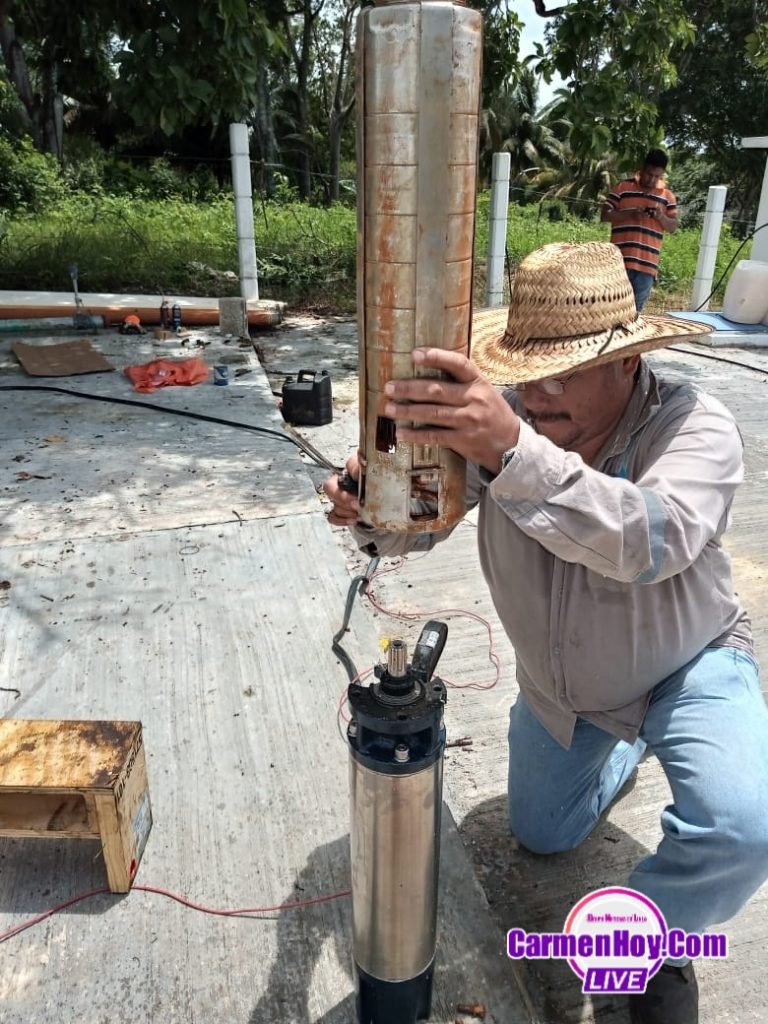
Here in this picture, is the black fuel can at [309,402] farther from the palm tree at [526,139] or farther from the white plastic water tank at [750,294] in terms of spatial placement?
the palm tree at [526,139]

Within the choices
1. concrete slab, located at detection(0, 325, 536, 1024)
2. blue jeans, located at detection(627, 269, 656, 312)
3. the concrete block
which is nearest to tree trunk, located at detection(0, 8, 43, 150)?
the concrete block

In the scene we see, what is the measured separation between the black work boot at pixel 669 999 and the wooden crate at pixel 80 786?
1244 millimetres

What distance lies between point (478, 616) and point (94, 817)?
5.79 feet

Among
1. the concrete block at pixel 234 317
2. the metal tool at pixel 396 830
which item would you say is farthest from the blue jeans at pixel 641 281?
the metal tool at pixel 396 830

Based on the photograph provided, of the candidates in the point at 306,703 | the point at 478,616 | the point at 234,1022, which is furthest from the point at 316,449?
the point at 234,1022

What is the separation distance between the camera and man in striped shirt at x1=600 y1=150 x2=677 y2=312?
238 inches

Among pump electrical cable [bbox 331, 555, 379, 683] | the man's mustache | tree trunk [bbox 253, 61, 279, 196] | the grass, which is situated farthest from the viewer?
tree trunk [bbox 253, 61, 279, 196]

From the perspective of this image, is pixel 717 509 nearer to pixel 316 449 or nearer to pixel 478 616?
pixel 478 616

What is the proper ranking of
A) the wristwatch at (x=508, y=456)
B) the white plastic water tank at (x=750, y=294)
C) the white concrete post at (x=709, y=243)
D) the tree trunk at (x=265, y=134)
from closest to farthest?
the wristwatch at (x=508, y=456) < the white plastic water tank at (x=750, y=294) < the white concrete post at (x=709, y=243) < the tree trunk at (x=265, y=134)

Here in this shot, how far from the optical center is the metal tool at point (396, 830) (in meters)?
1.44

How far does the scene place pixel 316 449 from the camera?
16.7 ft

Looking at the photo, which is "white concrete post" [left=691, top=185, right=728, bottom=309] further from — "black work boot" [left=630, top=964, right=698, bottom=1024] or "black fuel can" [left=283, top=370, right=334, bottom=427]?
"black work boot" [left=630, top=964, right=698, bottom=1024]

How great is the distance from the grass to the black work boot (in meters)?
8.47

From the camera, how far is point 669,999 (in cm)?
164
